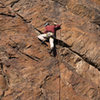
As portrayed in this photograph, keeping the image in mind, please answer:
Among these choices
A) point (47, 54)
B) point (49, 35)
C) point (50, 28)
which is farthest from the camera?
point (50, 28)

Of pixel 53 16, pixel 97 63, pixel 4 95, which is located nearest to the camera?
pixel 4 95

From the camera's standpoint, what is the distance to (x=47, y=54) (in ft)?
32.3

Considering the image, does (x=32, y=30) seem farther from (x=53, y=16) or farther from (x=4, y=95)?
(x=4, y=95)

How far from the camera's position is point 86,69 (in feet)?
32.9

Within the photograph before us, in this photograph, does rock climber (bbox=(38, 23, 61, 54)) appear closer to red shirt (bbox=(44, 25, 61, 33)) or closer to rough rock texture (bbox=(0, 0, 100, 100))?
red shirt (bbox=(44, 25, 61, 33))

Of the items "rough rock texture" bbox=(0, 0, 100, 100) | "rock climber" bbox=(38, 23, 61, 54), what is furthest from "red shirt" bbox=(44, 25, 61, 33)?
"rough rock texture" bbox=(0, 0, 100, 100)

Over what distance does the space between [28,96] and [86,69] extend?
428 centimetres

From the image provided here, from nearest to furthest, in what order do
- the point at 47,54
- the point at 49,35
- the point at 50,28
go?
the point at 47,54 < the point at 49,35 < the point at 50,28

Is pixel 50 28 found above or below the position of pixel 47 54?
above

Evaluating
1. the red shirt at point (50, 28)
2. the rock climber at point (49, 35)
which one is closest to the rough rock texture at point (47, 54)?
the rock climber at point (49, 35)

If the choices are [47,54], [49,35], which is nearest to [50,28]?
[49,35]

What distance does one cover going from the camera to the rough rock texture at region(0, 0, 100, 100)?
8.27 metres

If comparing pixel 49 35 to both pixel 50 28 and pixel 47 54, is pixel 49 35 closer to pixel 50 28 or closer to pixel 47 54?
pixel 50 28

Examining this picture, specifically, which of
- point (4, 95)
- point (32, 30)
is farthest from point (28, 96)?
point (32, 30)
